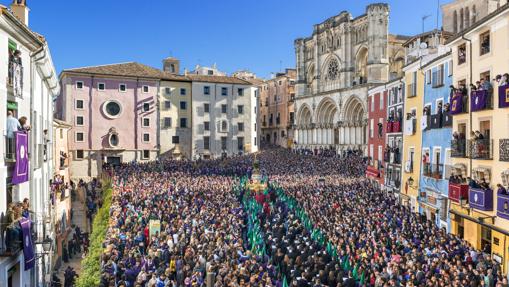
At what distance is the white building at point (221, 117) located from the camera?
56.7 m

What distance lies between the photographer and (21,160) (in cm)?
1341

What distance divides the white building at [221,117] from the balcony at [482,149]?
131 feet

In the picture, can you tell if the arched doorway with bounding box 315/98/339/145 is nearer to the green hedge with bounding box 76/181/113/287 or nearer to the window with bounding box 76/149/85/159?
the window with bounding box 76/149/85/159

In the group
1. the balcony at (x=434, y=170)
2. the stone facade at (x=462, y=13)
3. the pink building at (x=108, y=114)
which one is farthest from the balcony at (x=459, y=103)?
the pink building at (x=108, y=114)

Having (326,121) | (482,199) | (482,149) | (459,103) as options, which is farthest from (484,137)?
(326,121)

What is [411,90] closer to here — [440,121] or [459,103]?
[440,121]

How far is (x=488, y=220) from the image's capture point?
750 inches

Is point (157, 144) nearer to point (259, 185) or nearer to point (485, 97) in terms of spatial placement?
point (259, 185)

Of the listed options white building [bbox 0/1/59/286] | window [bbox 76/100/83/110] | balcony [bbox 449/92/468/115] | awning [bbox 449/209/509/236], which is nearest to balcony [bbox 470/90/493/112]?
balcony [bbox 449/92/468/115]

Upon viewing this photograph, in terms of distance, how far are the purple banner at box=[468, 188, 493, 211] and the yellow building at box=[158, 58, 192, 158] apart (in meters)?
40.7

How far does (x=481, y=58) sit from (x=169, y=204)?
56.1 feet

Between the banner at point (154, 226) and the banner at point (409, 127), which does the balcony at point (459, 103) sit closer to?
the banner at point (409, 127)

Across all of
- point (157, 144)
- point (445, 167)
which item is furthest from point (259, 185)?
point (157, 144)

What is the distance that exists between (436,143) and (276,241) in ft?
40.8
